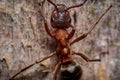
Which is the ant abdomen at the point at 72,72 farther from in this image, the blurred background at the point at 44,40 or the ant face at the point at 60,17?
the ant face at the point at 60,17

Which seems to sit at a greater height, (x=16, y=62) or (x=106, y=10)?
(x=106, y=10)

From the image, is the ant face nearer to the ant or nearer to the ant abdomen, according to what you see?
the ant

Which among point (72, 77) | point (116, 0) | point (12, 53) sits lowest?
point (72, 77)

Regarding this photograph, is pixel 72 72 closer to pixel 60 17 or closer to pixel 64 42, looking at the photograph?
pixel 64 42

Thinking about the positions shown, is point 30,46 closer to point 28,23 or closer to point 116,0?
point 28,23

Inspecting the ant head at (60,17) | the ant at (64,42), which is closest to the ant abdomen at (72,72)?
the ant at (64,42)

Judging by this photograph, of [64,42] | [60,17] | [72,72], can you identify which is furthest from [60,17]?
[72,72]

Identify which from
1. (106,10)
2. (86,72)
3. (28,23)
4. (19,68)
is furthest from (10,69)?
(106,10)

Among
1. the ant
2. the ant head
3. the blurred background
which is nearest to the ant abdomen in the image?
the ant
